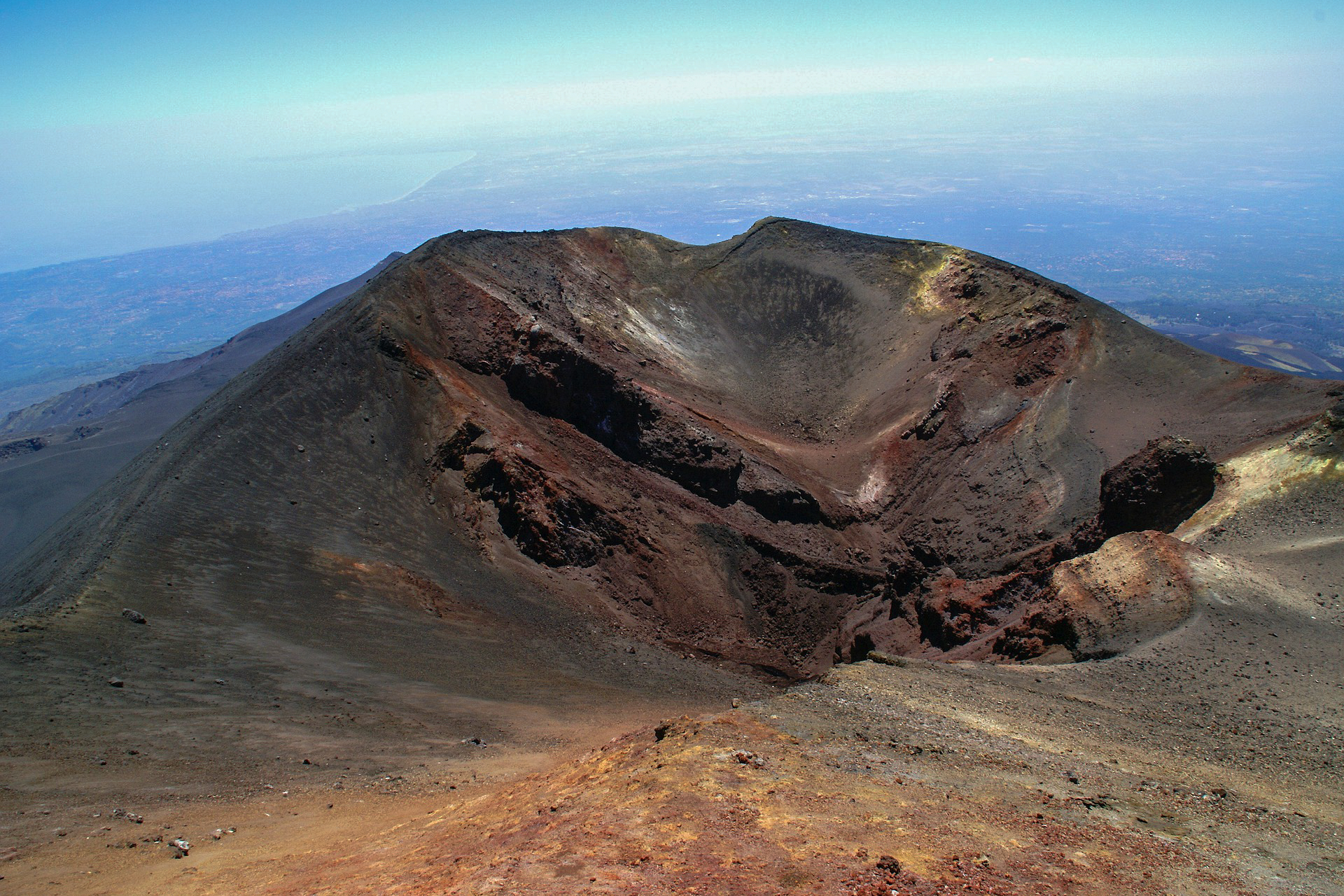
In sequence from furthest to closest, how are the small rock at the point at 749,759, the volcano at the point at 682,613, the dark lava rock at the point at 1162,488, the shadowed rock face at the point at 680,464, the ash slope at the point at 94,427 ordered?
the ash slope at the point at 94,427 < the dark lava rock at the point at 1162,488 < the shadowed rock face at the point at 680,464 < the small rock at the point at 749,759 < the volcano at the point at 682,613

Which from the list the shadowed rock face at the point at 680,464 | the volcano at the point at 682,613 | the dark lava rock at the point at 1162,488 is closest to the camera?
the volcano at the point at 682,613

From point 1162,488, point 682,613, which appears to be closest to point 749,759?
point 682,613

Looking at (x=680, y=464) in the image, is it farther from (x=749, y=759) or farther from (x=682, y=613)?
(x=749, y=759)

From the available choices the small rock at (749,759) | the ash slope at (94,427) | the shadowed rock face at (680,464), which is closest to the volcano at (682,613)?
the small rock at (749,759)

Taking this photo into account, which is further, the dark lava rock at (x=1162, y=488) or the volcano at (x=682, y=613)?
the dark lava rock at (x=1162, y=488)

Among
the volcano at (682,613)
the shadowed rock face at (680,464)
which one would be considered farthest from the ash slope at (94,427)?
the volcano at (682,613)

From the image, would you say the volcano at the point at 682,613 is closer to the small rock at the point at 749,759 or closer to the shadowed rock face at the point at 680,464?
the small rock at the point at 749,759

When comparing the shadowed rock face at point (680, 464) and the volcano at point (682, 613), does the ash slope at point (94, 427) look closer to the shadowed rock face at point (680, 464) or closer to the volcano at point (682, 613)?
the shadowed rock face at point (680, 464)

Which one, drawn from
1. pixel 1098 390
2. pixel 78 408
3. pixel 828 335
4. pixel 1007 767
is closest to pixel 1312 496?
pixel 1098 390

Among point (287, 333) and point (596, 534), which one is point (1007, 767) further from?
point (287, 333)

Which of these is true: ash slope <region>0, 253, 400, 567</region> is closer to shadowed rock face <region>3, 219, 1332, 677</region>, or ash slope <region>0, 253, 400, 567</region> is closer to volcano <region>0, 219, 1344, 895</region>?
shadowed rock face <region>3, 219, 1332, 677</region>
